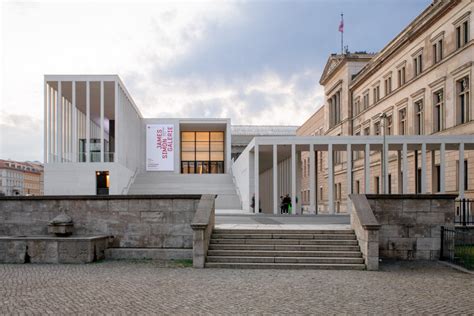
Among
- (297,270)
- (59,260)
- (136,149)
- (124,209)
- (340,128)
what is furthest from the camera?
(340,128)

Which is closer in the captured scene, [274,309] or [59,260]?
[274,309]

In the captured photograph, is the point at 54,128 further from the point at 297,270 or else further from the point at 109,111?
the point at 297,270

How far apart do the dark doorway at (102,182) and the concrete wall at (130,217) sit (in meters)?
25.2

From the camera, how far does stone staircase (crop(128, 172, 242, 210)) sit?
141ft

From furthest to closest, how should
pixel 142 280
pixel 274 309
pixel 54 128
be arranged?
pixel 54 128
pixel 142 280
pixel 274 309

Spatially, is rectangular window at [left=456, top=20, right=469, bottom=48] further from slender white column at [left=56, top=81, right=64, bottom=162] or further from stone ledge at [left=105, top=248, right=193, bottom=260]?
slender white column at [left=56, top=81, right=64, bottom=162]

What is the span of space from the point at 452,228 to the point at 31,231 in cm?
1373

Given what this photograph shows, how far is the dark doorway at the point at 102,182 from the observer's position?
42.6 meters

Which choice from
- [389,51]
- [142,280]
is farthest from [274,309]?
[389,51]

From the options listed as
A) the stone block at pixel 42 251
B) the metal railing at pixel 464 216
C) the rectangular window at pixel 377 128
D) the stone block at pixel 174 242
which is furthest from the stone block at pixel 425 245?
the rectangular window at pixel 377 128

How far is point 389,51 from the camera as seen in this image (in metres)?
50.9

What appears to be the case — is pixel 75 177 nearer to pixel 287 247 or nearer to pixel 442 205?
pixel 287 247

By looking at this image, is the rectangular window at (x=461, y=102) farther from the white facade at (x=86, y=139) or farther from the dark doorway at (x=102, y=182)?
the dark doorway at (x=102, y=182)

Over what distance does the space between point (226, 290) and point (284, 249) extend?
4.63m
